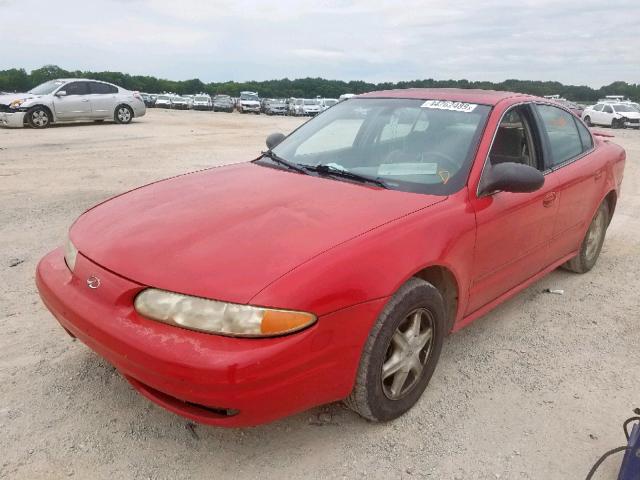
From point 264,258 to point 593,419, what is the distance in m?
1.81

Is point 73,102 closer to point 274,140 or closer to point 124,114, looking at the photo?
point 124,114

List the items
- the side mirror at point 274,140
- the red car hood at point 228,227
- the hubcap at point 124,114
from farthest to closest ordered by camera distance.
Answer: the hubcap at point 124,114, the side mirror at point 274,140, the red car hood at point 228,227

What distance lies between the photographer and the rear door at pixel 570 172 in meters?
3.62

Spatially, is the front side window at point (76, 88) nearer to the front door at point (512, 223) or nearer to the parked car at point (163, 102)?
the front door at point (512, 223)

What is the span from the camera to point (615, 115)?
28328 mm

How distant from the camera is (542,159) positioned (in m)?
3.52

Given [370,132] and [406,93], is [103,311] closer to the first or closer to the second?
[370,132]

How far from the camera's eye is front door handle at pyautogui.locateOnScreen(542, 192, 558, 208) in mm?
3354

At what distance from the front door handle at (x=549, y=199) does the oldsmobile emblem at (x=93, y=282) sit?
262 cm

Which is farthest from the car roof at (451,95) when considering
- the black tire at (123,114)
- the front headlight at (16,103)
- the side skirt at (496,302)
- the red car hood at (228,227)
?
the black tire at (123,114)

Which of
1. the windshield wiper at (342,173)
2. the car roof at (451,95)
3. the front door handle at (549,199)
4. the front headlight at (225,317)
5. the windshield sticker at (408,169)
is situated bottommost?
the front headlight at (225,317)

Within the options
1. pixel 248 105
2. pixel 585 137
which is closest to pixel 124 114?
pixel 585 137

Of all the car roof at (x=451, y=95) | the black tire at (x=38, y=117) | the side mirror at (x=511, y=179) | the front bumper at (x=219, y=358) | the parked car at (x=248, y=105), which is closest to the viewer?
the front bumper at (x=219, y=358)

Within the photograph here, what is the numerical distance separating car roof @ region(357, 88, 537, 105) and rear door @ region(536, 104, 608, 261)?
0.32 meters
